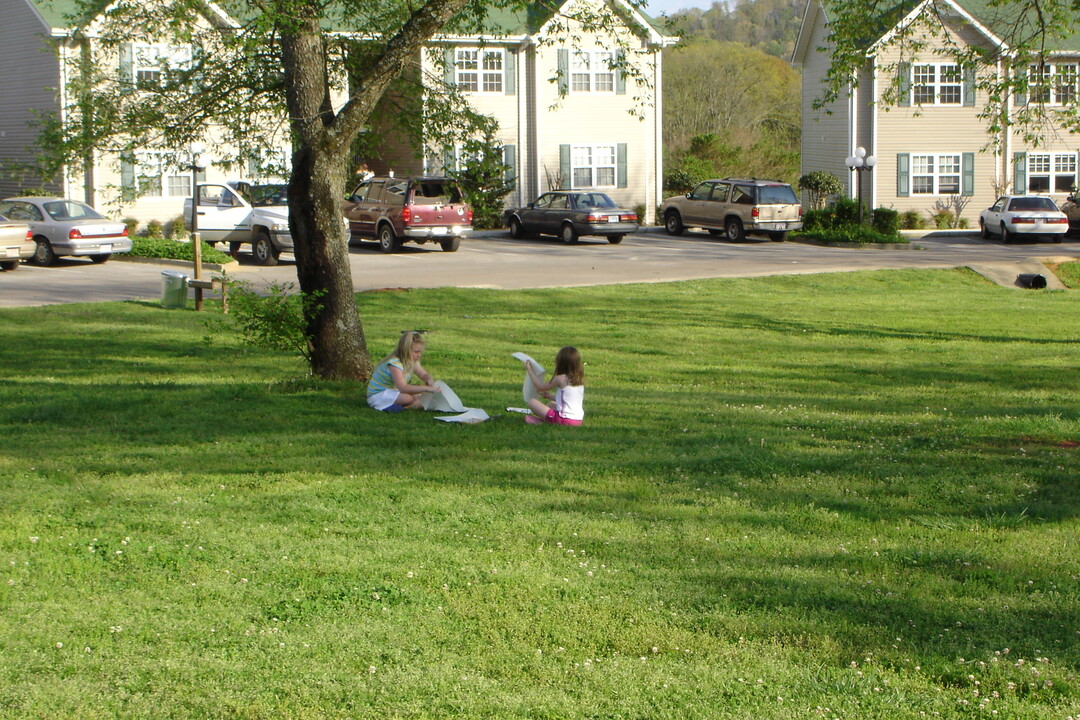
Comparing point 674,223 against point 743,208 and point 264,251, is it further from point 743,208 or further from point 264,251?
point 264,251

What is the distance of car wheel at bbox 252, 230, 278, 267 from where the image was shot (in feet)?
89.7

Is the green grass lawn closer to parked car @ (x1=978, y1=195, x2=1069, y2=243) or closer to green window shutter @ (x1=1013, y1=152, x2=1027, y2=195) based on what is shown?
parked car @ (x1=978, y1=195, x2=1069, y2=243)

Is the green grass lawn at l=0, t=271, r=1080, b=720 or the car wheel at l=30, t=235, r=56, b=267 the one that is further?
the car wheel at l=30, t=235, r=56, b=267

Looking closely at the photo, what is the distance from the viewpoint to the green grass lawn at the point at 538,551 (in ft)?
15.1

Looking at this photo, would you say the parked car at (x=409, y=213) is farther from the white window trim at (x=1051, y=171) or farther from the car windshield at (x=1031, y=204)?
the white window trim at (x=1051, y=171)

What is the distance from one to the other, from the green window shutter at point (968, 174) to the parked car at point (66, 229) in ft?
91.9

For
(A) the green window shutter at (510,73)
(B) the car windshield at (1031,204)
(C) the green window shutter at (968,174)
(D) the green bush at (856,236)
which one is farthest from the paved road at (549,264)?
(A) the green window shutter at (510,73)

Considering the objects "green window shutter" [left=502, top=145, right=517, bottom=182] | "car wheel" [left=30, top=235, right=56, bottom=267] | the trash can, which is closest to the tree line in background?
"green window shutter" [left=502, top=145, right=517, bottom=182]

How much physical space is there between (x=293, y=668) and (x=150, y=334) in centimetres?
1191

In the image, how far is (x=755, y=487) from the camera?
7.70 metres

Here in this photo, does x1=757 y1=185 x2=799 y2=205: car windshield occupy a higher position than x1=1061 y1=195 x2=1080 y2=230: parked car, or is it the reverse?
x1=757 y1=185 x2=799 y2=205: car windshield

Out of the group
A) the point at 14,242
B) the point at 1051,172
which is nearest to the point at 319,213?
the point at 14,242

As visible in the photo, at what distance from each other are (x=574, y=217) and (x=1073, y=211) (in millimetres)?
16564

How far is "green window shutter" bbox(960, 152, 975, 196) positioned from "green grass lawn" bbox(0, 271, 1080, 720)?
1199 inches
